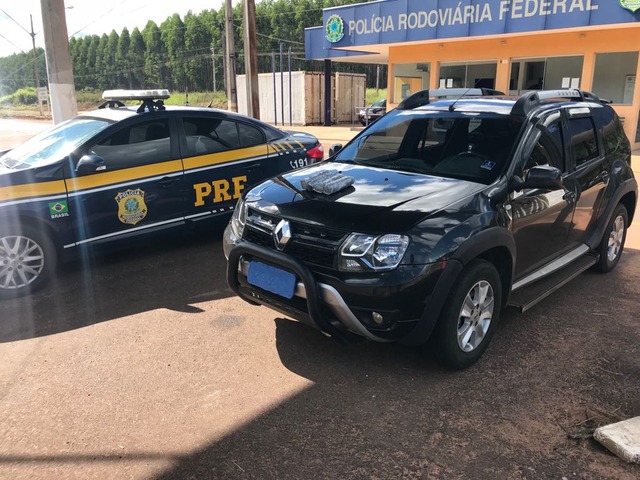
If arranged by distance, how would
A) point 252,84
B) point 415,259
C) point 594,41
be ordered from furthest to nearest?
1. point 594,41
2. point 252,84
3. point 415,259

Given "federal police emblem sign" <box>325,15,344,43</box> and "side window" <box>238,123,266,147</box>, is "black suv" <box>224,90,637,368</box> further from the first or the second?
"federal police emblem sign" <box>325,15,344,43</box>

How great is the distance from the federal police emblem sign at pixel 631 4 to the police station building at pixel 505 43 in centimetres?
2

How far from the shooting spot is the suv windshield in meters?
3.87

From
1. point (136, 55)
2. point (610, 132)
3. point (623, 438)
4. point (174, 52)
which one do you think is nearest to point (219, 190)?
point (610, 132)

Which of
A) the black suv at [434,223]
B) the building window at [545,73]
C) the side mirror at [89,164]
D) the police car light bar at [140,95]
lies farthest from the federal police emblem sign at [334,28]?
the side mirror at [89,164]

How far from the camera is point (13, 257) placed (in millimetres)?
4609

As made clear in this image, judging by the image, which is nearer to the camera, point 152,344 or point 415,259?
point 415,259

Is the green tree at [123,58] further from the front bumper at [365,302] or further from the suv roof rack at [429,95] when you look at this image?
the front bumper at [365,302]

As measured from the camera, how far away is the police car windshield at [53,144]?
5.04 metres

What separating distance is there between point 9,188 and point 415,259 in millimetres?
3563

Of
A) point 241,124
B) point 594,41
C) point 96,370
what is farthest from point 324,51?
point 96,370

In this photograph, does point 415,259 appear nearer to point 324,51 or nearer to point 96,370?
point 96,370

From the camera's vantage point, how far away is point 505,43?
17016 millimetres

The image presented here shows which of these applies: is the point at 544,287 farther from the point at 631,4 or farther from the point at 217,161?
the point at 631,4
